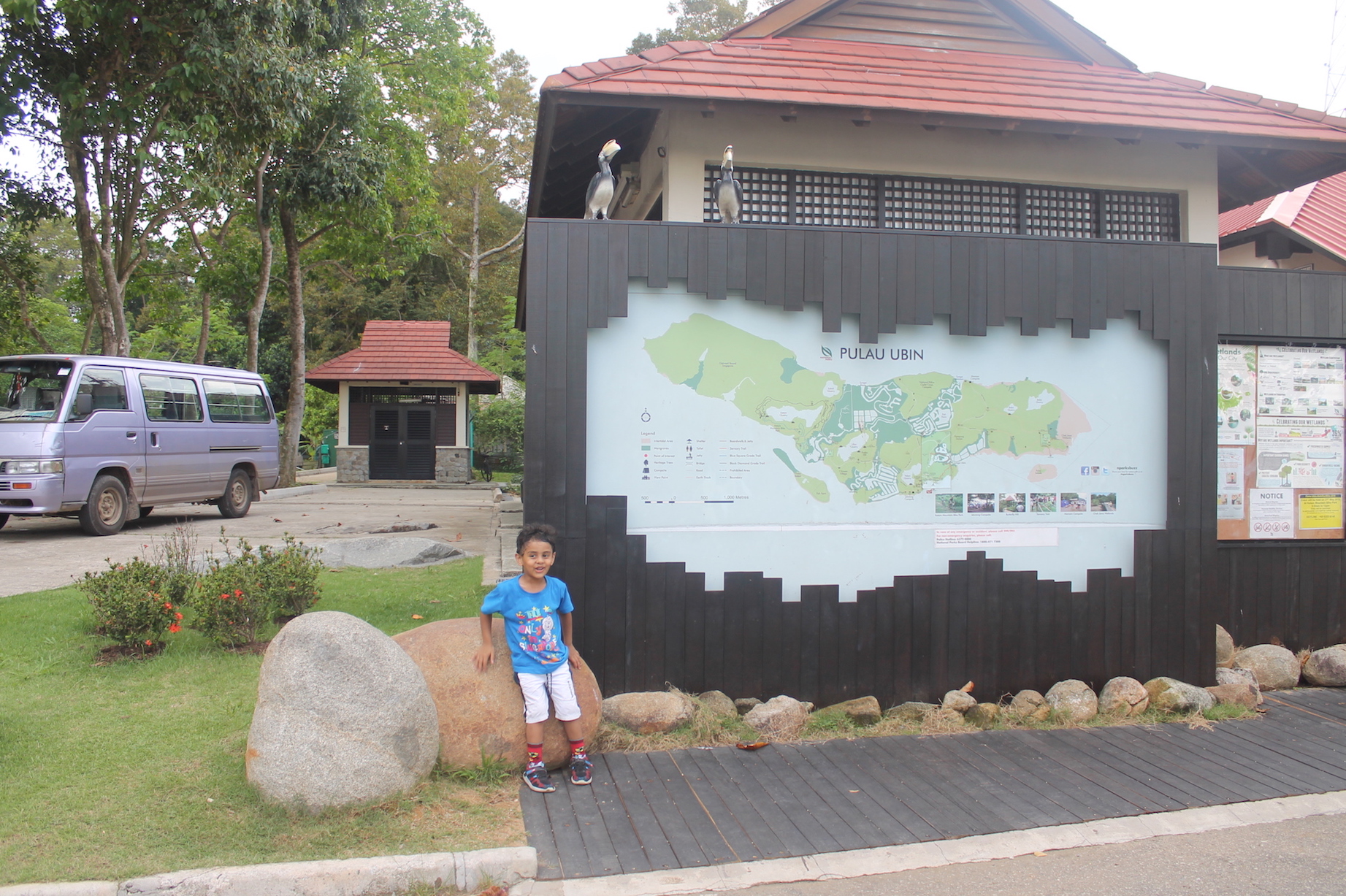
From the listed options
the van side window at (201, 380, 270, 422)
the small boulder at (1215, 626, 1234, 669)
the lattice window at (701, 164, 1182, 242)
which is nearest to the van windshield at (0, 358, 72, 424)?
the van side window at (201, 380, 270, 422)

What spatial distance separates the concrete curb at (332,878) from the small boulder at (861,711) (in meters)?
2.44

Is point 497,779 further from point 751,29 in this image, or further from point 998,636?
point 751,29

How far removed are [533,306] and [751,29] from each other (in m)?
4.75

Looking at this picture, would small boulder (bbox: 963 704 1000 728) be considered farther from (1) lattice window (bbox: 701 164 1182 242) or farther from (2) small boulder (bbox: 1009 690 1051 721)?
(1) lattice window (bbox: 701 164 1182 242)

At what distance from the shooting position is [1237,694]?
6.26 meters

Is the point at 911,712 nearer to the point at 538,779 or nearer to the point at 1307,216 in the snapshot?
the point at 538,779

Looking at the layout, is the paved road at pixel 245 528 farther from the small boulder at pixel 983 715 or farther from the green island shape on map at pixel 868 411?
the small boulder at pixel 983 715

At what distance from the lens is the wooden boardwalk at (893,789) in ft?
13.5

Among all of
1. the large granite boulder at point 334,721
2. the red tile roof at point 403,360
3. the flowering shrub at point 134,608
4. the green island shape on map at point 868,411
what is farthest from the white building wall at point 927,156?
the red tile roof at point 403,360

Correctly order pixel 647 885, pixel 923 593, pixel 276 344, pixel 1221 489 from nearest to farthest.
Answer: pixel 647 885, pixel 923 593, pixel 1221 489, pixel 276 344

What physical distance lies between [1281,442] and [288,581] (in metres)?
8.18

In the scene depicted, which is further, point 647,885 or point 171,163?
point 171,163

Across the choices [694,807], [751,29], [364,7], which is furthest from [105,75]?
[694,807]

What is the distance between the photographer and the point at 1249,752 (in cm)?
541
